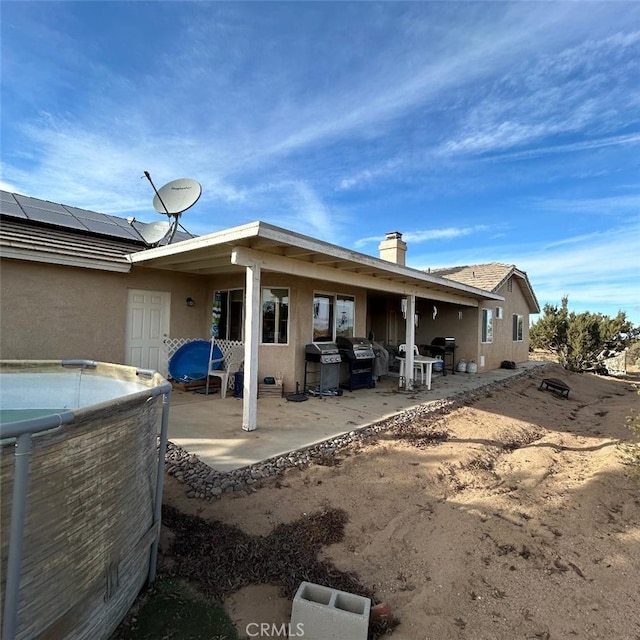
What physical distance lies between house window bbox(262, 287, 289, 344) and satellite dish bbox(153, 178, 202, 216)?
2446 millimetres

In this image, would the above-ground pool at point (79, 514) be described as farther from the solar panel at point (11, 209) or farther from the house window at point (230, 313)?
the solar panel at point (11, 209)

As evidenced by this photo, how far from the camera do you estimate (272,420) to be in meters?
5.94

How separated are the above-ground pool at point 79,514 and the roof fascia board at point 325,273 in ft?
10.7

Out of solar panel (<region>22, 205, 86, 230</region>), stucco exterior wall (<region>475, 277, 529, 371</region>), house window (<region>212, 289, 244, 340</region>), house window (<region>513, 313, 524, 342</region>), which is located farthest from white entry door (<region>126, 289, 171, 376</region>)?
house window (<region>513, 313, 524, 342</region>)

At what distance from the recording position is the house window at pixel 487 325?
45.0ft

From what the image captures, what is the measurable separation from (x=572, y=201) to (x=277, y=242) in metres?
17.4

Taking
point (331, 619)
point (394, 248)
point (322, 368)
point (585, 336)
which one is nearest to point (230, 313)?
point (322, 368)

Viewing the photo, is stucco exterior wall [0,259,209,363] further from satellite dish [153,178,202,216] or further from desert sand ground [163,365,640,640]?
desert sand ground [163,365,640,640]

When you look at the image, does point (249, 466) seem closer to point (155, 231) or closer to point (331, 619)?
point (331, 619)

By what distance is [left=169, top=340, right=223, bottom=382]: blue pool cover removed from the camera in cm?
790

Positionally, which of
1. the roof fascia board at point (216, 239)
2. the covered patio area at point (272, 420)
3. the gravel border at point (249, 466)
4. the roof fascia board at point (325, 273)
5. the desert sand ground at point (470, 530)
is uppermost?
the roof fascia board at point (216, 239)

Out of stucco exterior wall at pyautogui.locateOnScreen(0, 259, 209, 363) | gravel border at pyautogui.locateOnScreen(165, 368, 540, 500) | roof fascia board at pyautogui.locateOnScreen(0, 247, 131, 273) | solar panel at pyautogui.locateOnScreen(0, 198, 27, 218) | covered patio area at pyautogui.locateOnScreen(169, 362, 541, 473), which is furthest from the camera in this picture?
solar panel at pyautogui.locateOnScreen(0, 198, 27, 218)

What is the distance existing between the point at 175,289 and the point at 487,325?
11599mm

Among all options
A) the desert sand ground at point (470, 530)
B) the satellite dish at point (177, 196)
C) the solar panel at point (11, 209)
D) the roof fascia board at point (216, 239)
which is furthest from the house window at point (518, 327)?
the solar panel at point (11, 209)
